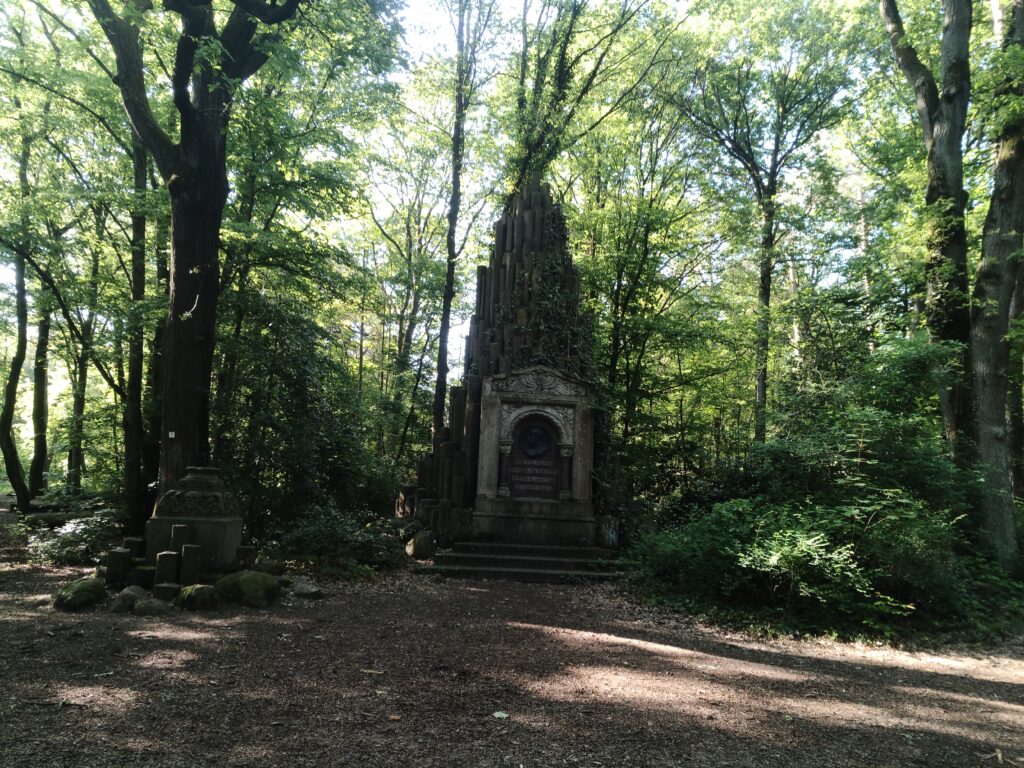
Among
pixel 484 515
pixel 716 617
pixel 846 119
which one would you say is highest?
pixel 846 119

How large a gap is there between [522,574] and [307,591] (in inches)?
150

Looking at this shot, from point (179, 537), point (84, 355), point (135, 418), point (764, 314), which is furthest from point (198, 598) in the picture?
point (764, 314)

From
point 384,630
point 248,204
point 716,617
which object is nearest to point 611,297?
point 248,204

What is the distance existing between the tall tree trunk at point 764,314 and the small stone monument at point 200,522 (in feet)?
33.9

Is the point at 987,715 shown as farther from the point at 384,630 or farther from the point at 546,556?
the point at 546,556

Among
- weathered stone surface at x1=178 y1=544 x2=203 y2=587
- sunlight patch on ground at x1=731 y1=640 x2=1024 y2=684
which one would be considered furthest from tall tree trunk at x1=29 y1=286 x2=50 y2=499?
sunlight patch on ground at x1=731 y1=640 x2=1024 y2=684

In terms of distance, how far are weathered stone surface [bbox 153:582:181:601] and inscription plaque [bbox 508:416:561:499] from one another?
605cm

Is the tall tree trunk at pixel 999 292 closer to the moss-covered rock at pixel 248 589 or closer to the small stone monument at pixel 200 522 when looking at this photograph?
the moss-covered rock at pixel 248 589

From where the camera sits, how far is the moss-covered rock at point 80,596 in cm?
615

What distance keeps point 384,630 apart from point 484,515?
5151mm

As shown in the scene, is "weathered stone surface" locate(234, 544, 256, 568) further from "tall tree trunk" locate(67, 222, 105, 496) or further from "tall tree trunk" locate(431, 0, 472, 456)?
"tall tree trunk" locate(431, 0, 472, 456)

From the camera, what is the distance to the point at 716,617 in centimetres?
736

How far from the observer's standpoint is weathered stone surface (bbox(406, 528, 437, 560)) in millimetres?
11047

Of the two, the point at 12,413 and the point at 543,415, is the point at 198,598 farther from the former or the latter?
the point at 12,413
